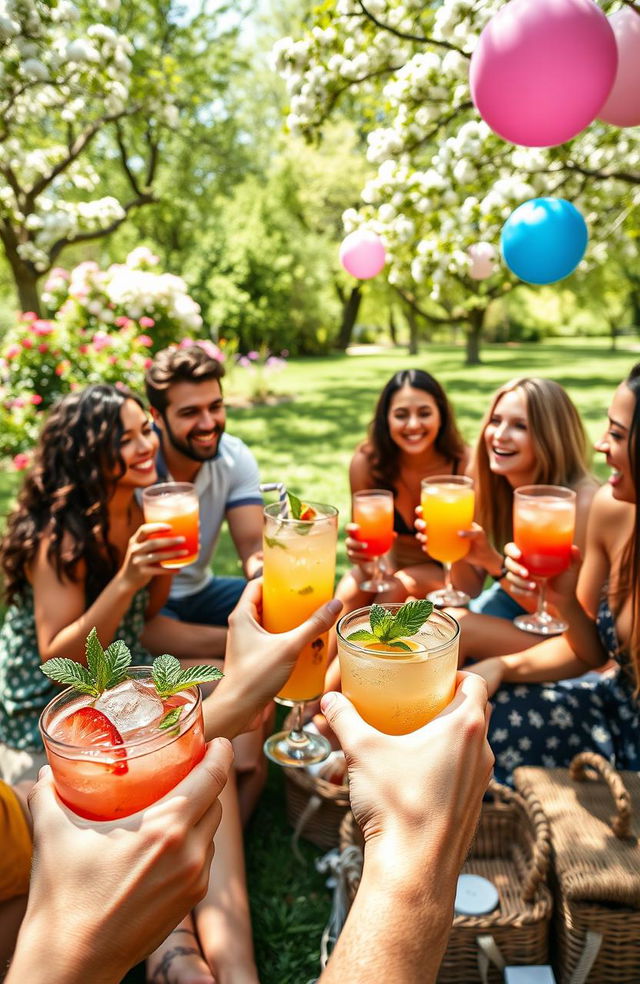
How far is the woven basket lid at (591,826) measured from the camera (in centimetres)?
191

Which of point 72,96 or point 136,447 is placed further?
point 72,96

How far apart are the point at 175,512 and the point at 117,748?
187 cm

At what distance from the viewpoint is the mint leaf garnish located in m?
1.16

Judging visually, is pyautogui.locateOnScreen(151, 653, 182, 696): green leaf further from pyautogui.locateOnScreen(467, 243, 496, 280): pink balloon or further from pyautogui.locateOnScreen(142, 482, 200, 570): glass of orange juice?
pyautogui.locateOnScreen(467, 243, 496, 280): pink balloon

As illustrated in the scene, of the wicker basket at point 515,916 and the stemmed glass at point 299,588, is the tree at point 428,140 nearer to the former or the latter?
the stemmed glass at point 299,588

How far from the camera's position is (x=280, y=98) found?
1198 inches

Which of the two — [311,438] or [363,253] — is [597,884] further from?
[311,438]

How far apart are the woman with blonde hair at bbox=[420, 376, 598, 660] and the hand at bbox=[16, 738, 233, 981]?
228 cm

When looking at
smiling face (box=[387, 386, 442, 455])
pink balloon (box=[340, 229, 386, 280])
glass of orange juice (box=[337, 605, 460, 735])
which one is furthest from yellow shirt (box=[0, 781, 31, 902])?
pink balloon (box=[340, 229, 386, 280])

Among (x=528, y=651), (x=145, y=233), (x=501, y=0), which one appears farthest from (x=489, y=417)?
(x=145, y=233)

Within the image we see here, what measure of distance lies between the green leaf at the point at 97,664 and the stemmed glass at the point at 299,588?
0.78 meters

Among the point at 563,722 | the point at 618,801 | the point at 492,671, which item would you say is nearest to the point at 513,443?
the point at 492,671

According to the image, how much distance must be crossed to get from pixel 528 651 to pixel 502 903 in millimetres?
980

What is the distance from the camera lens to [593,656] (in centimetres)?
282
